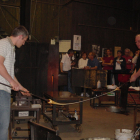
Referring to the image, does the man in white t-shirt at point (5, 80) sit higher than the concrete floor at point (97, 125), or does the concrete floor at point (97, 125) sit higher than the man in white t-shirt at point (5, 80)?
the man in white t-shirt at point (5, 80)

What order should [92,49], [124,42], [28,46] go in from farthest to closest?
[124,42] < [92,49] < [28,46]

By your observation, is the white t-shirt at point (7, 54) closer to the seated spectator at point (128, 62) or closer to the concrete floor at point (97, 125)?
the concrete floor at point (97, 125)

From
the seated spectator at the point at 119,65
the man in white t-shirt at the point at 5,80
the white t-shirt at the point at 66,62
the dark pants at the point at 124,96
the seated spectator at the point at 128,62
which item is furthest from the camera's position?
the seated spectator at the point at 128,62

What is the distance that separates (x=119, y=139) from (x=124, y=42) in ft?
35.3

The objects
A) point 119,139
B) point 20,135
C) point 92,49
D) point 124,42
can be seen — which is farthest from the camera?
point 124,42

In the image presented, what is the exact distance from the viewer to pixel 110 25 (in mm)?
12531

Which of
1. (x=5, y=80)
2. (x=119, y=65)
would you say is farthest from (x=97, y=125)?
(x=119, y=65)

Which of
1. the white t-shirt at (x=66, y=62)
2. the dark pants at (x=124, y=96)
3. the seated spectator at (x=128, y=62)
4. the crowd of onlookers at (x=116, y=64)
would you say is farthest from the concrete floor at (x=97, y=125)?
the seated spectator at (x=128, y=62)

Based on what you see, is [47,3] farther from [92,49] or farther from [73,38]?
[92,49]

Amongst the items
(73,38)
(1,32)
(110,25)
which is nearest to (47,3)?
(73,38)

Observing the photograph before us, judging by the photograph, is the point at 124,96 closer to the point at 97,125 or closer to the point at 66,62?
the point at 97,125

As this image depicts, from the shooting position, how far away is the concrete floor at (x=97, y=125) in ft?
14.3

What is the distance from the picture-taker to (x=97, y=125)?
5.07 m

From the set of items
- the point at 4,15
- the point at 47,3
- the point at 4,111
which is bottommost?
the point at 4,111
